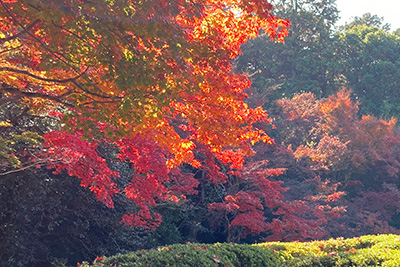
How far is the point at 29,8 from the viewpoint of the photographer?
534 cm

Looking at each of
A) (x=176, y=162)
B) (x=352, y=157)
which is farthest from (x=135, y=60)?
(x=352, y=157)

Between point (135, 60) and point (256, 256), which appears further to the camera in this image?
point (256, 256)

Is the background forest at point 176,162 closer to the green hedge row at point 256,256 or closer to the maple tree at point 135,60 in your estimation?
the maple tree at point 135,60

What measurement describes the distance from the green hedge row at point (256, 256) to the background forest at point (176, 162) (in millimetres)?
1774

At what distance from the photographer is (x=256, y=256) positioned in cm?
955

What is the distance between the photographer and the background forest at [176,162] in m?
6.49

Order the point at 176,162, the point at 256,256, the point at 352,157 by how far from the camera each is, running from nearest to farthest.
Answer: the point at 256,256, the point at 176,162, the point at 352,157

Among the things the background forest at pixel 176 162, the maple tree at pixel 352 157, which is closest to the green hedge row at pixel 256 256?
the background forest at pixel 176 162

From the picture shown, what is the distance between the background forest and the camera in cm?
649

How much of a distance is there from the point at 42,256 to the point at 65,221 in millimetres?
908

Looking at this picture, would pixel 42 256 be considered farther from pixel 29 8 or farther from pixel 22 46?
pixel 29 8

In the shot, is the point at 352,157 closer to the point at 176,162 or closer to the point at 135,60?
the point at 176,162

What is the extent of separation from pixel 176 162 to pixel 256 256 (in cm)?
239

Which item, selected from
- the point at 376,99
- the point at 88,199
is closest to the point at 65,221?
the point at 88,199
